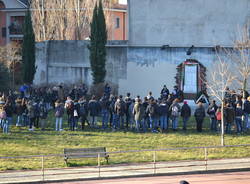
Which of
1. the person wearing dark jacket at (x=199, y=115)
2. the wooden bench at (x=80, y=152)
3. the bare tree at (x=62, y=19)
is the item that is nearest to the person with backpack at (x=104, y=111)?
the person wearing dark jacket at (x=199, y=115)

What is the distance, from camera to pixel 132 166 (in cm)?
1997

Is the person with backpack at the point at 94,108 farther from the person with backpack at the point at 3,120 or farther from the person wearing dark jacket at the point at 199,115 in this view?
the person wearing dark jacket at the point at 199,115

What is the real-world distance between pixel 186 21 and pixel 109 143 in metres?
15.4

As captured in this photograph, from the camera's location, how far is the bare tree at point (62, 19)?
157 feet

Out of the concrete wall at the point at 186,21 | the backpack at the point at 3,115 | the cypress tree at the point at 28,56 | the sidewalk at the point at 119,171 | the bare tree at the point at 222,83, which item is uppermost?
the concrete wall at the point at 186,21

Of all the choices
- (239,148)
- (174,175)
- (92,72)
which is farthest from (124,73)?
(174,175)

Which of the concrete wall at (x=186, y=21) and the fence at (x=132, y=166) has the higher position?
the concrete wall at (x=186, y=21)

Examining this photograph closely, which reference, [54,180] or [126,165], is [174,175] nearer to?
[126,165]

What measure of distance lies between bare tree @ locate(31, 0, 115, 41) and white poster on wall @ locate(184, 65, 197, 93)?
15.0 meters

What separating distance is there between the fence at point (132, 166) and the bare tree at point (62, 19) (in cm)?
2769

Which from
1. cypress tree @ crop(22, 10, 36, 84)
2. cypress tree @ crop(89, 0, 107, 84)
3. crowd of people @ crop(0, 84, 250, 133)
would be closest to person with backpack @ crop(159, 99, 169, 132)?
crowd of people @ crop(0, 84, 250, 133)

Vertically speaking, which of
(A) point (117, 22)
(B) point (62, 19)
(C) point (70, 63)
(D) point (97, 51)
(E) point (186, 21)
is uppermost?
(A) point (117, 22)

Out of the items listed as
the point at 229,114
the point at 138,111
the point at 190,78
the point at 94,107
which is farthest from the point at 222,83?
the point at 190,78

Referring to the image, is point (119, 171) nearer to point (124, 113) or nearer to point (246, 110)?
point (124, 113)
